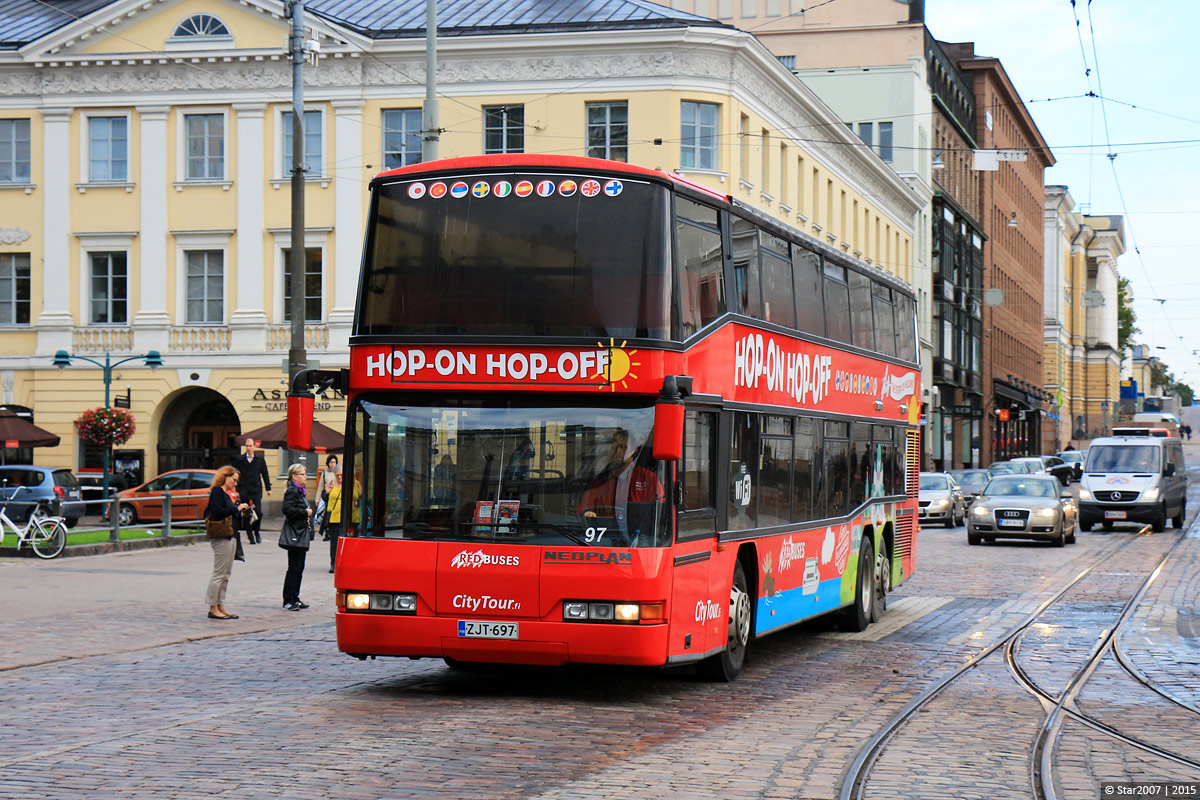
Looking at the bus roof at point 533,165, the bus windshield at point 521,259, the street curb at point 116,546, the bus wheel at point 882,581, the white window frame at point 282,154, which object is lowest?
the street curb at point 116,546

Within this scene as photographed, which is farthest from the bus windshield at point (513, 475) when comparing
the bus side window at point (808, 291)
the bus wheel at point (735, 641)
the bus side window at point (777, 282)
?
the bus side window at point (808, 291)

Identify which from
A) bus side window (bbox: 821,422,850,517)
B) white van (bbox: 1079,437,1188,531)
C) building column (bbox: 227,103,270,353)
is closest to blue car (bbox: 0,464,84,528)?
building column (bbox: 227,103,270,353)

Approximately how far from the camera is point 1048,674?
1319 centimetres

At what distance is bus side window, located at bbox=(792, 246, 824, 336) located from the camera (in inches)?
570

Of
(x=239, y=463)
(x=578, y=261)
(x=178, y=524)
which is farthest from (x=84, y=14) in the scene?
(x=578, y=261)

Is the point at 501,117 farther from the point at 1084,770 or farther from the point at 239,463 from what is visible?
the point at 1084,770

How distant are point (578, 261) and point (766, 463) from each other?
3.14m

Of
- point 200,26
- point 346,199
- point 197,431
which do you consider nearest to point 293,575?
point 346,199

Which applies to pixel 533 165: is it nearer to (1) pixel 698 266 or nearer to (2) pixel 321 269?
(1) pixel 698 266

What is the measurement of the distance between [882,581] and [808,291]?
15.3ft

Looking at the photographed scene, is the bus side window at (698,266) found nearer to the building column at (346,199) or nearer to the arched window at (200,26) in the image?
the building column at (346,199)

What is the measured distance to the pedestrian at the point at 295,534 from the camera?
18266mm

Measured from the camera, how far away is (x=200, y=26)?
43.3m

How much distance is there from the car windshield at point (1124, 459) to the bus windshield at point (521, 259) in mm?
30245
